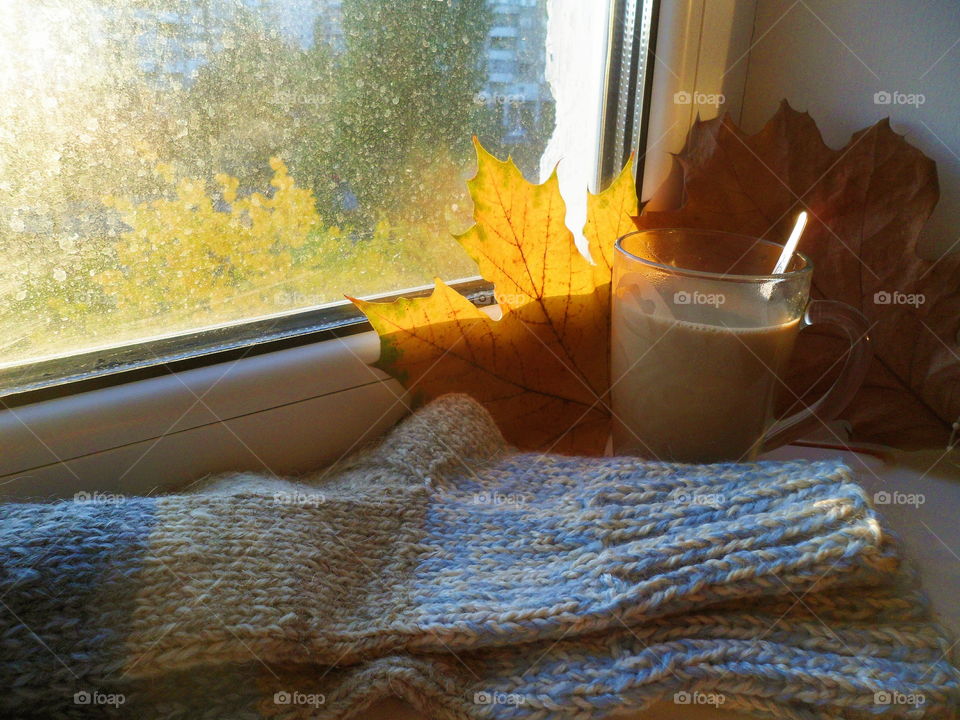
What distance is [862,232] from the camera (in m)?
0.54

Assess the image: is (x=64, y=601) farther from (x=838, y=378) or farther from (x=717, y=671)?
(x=838, y=378)

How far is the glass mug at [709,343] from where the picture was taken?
45 centimetres

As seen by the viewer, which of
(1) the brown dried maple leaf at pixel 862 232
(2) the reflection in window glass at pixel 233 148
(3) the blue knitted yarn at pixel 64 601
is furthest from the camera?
(1) the brown dried maple leaf at pixel 862 232

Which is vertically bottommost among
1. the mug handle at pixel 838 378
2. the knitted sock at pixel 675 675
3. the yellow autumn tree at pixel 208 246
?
Answer: the knitted sock at pixel 675 675

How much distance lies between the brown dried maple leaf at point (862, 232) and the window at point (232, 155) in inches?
6.2

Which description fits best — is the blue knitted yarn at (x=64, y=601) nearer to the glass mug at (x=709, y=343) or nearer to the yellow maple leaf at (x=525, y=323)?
the yellow maple leaf at (x=525, y=323)

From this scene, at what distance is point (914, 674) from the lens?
318mm

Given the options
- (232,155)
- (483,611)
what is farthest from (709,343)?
(232,155)

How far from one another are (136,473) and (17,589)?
0.47 ft

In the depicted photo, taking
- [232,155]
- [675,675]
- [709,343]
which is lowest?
[675,675]

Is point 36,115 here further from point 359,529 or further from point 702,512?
point 702,512

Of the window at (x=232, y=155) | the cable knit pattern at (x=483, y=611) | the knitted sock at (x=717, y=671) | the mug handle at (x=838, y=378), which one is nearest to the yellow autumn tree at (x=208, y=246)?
the window at (x=232, y=155)

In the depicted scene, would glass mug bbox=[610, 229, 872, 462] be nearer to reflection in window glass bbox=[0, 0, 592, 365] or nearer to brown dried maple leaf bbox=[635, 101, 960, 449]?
brown dried maple leaf bbox=[635, 101, 960, 449]

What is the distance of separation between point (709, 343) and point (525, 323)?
0.46ft
